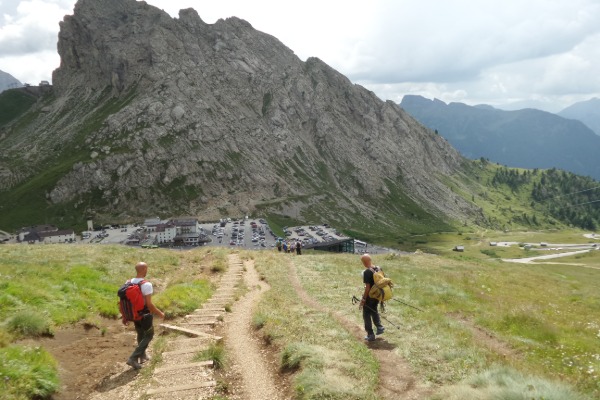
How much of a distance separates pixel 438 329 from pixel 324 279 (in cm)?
1622

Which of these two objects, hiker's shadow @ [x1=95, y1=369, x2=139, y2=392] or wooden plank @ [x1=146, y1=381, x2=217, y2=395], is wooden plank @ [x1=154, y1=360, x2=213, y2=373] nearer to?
hiker's shadow @ [x1=95, y1=369, x2=139, y2=392]

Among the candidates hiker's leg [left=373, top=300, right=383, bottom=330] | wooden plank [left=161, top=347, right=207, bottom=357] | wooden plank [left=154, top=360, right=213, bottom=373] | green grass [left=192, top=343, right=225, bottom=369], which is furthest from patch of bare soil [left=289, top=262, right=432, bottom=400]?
wooden plank [left=161, top=347, right=207, bottom=357]

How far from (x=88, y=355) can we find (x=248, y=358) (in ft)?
19.8

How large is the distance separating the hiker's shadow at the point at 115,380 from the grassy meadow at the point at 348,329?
1.42 metres

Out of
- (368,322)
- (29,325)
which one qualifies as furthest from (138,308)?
(368,322)

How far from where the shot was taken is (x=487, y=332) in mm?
20375

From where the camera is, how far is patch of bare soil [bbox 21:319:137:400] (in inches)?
500

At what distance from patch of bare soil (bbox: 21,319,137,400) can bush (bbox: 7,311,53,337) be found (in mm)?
378

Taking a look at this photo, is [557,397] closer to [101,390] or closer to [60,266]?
[101,390]

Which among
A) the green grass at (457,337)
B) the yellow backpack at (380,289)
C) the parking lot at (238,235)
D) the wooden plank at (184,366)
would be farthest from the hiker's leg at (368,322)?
the parking lot at (238,235)

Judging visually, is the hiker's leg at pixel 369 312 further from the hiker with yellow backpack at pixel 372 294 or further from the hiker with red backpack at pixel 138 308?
the hiker with red backpack at pixel 138 308

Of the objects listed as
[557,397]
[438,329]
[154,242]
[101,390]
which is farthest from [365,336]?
[154,242]

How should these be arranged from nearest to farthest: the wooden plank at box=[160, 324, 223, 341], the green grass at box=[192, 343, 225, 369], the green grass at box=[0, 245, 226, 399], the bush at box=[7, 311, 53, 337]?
the green grass at box=[0, 245, 226, 399], the green grass at box=[192, 343, 225, 369], the bush at box=[7, 311, 53, 337], the wooden plank at box=[160, 324, 223, 341]

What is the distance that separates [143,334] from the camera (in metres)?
14.4
